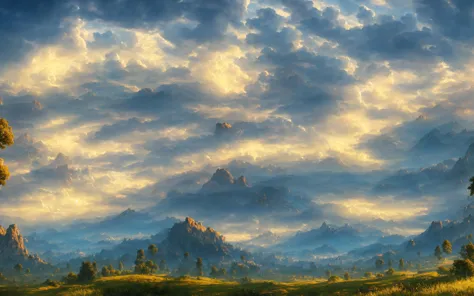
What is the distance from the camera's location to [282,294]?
398 feet

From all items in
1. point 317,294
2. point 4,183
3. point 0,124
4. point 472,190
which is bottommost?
point 317,294

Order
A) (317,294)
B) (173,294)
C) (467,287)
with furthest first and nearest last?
(173,294) → (317,294) → (467,287)

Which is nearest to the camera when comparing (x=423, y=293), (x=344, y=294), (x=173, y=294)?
(x=423, y=293)

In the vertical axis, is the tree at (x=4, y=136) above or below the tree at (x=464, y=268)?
above

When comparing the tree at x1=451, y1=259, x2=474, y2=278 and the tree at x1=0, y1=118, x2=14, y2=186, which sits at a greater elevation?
the tree at x1=0, y1=118, x2=14, y2=186

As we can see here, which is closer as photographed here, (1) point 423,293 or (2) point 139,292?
(1) point 423,293

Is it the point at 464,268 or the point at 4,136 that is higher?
the point at 4,136

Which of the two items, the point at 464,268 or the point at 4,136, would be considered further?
the point at 464,268

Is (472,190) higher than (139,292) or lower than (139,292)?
higher

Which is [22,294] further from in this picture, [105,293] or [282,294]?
[282,294]

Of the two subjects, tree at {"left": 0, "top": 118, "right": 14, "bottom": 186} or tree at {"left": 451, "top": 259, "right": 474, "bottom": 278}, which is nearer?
tree at {"left": 0, "top": 118, "right": 14, "bottom": 186}

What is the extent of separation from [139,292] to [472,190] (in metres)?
97.4

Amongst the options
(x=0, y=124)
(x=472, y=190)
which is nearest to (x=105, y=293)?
(x=0, y=124)

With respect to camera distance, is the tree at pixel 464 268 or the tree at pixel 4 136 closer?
the tree at pixel 4 136
